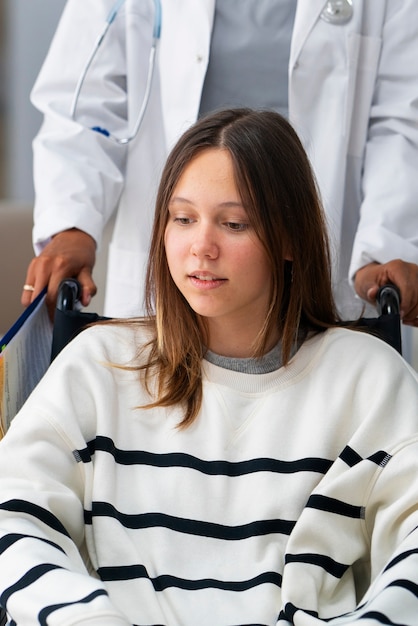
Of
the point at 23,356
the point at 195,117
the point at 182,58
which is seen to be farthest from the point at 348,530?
the point at 182,58

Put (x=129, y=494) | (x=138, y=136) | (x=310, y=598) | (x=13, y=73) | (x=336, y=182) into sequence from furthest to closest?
1. (x=13, y=73)
2. (x=138, y=136)
3. (x=336, y=182)
4. (x=129, y=494)
5. (x=310, y=598)

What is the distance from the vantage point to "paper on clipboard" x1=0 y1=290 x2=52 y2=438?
121 centimetres

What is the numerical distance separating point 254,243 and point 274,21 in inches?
24.2

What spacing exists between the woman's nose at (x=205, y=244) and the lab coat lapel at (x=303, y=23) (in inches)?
21.0

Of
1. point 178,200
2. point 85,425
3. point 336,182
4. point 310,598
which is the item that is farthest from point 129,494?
point 336,182

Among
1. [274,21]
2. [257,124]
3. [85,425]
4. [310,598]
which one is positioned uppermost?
[274,21]

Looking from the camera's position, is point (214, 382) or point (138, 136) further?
point (138, 136)

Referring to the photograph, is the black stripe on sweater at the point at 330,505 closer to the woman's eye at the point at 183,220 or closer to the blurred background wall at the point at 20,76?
the woman's eye at the point at 183,220

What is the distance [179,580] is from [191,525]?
68 mm

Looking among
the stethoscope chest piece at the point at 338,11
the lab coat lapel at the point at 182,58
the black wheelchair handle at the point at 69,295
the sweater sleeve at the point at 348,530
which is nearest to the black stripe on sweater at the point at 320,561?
the sweater sleeve at the point at 348,530

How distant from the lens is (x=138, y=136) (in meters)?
1.75

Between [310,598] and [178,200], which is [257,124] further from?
[310,598]

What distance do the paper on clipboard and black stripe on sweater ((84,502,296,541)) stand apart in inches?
6.5

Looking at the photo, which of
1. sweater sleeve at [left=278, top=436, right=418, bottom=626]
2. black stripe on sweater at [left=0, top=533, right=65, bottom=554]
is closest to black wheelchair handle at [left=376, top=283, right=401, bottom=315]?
sweater sleeve at [left=278, top=436, right=418, bottom=626]
